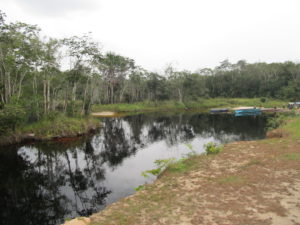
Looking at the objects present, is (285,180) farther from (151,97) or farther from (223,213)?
(151,97)

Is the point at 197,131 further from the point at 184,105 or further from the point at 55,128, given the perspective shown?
the point at 184,105

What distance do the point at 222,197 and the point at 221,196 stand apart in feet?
0.21

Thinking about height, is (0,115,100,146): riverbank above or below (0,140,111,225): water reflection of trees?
above

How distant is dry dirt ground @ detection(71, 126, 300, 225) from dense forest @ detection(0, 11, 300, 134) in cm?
1276

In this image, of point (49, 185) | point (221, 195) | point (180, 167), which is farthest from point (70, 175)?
point (221, 195)

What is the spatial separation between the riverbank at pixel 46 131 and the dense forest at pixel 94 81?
0.98 meters

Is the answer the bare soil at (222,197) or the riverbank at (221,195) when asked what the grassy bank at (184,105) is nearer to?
the riverbank at (221,195)

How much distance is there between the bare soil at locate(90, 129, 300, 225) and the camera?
4449mm

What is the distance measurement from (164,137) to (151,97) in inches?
1499

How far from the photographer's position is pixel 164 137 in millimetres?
19672

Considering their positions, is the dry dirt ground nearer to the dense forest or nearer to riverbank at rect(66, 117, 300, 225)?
riverbank at rect(66, 117, 300, 225)

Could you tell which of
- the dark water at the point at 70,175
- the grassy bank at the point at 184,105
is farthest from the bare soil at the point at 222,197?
the grassy bank at the point at 184,105

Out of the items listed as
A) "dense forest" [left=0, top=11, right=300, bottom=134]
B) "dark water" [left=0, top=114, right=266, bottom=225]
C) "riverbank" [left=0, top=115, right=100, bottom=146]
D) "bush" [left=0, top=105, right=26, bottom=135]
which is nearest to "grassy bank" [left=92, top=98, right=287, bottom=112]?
"dense forest" [left=0, top=11, right=300, bottom=134]

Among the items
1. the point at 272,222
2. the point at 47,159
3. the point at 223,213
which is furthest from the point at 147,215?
the point at 47,159
